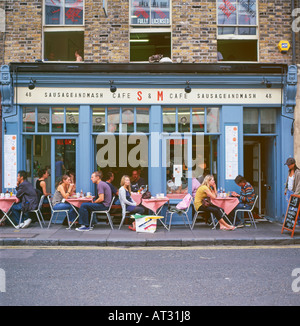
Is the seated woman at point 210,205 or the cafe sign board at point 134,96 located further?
the cafe sign board at point 134,96

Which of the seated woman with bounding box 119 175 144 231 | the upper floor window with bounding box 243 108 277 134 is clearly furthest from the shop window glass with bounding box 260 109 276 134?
the seated woman with bounding box 119 175 144 231

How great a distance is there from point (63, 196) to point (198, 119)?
460 centimetres

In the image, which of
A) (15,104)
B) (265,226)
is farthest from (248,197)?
(15,104)

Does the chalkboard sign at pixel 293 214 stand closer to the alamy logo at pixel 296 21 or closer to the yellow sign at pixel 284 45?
A: the yellow sign at pixel 284 45

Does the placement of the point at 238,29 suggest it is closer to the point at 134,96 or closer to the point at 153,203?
the point at 134,96

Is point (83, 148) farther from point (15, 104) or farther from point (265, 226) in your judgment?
point (265, 226)

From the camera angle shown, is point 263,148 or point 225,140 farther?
point 263,148

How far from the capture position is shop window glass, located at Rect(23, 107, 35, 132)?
40.3ft

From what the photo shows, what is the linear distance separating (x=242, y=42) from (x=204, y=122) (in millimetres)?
2780

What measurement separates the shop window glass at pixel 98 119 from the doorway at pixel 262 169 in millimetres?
4721

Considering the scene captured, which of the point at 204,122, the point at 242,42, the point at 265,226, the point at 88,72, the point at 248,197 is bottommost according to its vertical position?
the point at 265,226

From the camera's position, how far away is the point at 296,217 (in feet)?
31.6

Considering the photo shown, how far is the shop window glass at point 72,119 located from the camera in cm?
1225

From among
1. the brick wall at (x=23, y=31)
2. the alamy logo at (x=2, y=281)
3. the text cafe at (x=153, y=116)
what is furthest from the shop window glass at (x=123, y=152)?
the alamy logo at (x=2, y=281)
